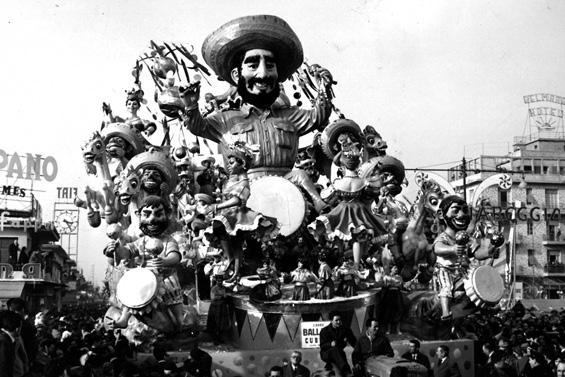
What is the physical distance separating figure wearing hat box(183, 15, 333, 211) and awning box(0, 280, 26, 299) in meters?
24.2

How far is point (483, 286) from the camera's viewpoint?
1226cm

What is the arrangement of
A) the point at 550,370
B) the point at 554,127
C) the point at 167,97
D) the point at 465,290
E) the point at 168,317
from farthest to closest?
the point at 554,127 → the point at 167,97 → the point at 465,290 → the point at 168,317 → the point at 550,370

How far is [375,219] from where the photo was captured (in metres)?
12.8

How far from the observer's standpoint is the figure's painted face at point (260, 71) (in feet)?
46.2

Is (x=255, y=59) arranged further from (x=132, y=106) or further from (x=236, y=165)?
(x=132, y=106)

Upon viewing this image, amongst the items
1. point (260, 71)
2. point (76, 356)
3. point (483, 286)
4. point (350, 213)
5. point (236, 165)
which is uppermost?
point (260, 71)

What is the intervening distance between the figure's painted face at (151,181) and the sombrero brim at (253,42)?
276cm

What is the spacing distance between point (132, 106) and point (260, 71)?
4.19m

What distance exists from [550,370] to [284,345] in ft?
12.1

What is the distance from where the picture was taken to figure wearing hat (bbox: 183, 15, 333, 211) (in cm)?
1410

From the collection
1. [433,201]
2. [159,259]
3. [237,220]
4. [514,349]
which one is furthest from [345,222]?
[514,349]

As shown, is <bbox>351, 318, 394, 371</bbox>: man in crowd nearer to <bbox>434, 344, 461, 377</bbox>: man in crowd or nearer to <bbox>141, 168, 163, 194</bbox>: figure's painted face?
<bbox>434, 344, 461, 377</bbox>: man in crowd

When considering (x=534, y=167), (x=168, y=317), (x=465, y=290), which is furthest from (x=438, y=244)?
(x=534, y=167)

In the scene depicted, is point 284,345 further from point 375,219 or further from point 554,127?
point 554,127
